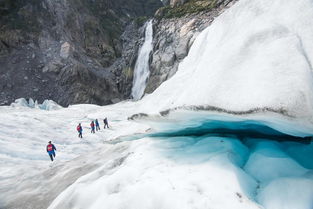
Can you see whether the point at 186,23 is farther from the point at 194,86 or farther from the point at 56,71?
the point at 194,86

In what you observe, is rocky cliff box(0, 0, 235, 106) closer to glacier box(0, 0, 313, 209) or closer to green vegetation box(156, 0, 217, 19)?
green vegetation box(156, 0, 217, 19)

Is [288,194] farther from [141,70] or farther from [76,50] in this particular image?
[76,50]

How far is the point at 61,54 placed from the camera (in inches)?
1644

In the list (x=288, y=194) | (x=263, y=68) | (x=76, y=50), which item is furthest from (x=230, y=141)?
(x=76, y=50)

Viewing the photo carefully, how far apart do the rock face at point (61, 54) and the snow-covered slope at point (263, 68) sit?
121 feet

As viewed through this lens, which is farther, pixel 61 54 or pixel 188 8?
pixel 61 54

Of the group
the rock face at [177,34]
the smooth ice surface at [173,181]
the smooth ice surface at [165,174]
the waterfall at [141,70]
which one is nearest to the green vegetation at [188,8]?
the rock face at [177,34]

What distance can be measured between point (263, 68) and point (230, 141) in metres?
1.97

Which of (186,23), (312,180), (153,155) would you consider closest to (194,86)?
(153,155)

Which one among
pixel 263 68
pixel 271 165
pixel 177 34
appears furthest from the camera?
pixel 177 34

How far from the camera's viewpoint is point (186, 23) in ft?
118

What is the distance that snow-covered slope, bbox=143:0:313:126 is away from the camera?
3.20m

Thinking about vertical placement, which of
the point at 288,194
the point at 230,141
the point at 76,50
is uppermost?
the point at 76,50

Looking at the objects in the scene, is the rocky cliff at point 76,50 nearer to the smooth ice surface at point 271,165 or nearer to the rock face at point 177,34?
the rock face at point 177,34
